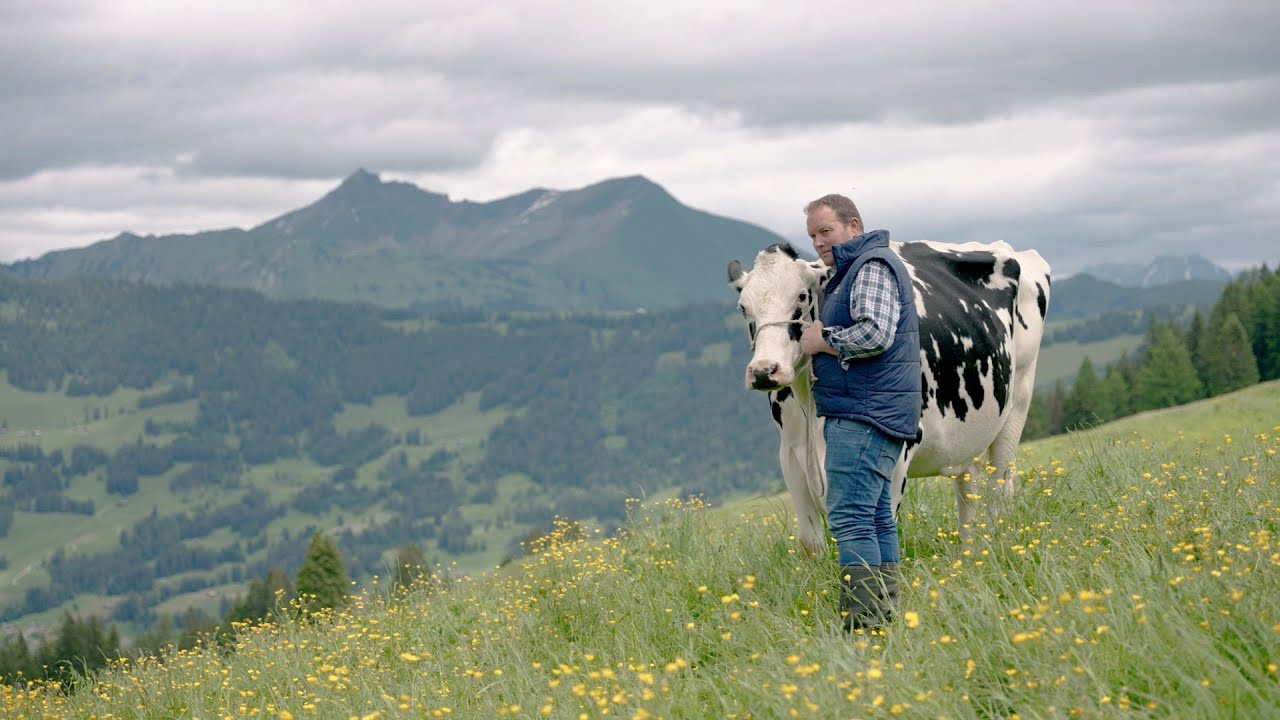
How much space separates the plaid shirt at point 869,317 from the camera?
774 cm

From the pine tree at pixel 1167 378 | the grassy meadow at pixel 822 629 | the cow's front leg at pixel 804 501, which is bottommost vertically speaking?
the pine tree at pixel 1167 378

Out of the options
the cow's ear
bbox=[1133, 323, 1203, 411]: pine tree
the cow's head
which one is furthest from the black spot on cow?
bbox=[1133, 323, 1203, 411]: pine tree

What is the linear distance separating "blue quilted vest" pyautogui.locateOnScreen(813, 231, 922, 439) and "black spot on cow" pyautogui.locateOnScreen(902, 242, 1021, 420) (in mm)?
2083

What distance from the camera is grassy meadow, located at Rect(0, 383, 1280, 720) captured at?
5.92 meters

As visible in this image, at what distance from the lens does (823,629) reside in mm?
7270

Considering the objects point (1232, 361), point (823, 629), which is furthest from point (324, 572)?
point (1232, 361)

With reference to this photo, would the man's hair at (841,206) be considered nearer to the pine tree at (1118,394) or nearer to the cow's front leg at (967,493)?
the cow's front leg at (967,493)

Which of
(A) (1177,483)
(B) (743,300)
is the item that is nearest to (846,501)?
(B) (743,300)

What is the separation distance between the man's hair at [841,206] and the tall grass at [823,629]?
2652 millimetres

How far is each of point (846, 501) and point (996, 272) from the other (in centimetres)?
518

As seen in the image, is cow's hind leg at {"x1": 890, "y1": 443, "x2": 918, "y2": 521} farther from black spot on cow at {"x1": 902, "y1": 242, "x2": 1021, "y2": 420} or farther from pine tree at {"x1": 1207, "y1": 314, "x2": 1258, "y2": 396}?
pine tree at {"x1": 1207, "y1": 314, "x2": 1258, "y2": 396}

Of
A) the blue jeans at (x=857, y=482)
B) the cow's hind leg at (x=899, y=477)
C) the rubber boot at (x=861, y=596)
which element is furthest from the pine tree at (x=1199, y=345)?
the rubber boot at (x=861, y=596)

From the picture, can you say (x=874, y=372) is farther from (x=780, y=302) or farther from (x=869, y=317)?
(x=780, y=302)

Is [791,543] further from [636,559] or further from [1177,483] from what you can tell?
[1177,483]
